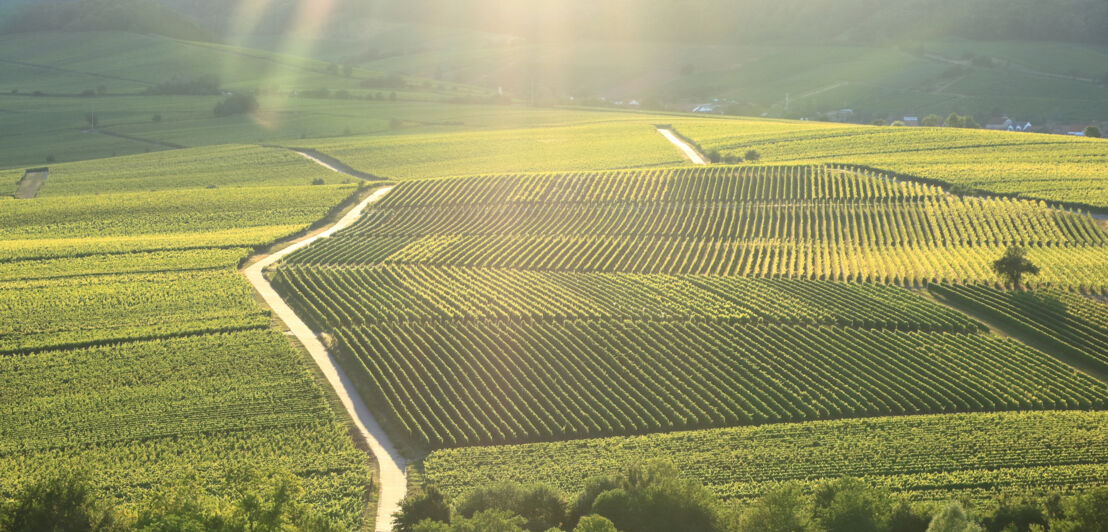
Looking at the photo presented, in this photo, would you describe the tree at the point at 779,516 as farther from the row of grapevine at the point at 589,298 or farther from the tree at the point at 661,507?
the row of grapevine at the point at 589,298

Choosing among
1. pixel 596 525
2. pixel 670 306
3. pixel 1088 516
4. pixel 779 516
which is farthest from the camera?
pixel 670 306

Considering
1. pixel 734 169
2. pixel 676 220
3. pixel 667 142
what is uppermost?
pixel 667 142

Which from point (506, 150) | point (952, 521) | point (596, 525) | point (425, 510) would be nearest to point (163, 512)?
point (425, 510)

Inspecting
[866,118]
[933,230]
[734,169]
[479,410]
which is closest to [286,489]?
[479,410]

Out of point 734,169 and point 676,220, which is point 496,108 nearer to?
point 734,169

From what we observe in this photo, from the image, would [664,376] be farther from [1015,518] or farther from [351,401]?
[1015,518]

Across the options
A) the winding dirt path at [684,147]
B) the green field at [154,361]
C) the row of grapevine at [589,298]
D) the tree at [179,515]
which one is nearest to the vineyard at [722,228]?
the row of grapevine at [589,298]
